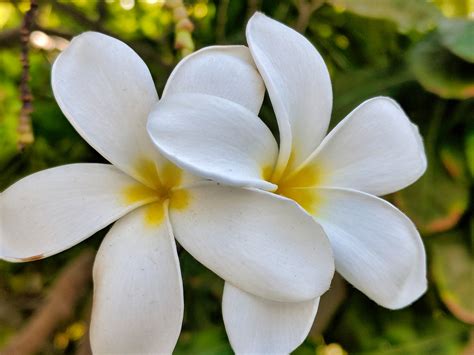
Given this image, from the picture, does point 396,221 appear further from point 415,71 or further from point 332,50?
point 332,50

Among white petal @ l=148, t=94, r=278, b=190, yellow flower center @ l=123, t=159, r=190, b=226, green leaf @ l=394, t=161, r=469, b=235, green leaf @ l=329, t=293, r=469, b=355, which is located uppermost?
white petal @ l=148, t=94, r=278, b=190

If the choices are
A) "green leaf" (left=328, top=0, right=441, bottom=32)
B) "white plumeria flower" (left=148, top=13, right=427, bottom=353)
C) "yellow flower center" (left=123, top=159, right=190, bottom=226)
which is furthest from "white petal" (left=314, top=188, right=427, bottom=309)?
"green leaf" (left=328, top=0, right=441, bottom=32)

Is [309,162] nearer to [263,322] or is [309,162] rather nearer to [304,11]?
[263,322]

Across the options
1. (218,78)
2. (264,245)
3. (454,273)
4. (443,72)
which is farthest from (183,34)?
(454,273)

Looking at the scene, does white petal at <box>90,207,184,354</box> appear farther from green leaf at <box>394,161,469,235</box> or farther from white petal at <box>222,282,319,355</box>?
green leaf at <box>394,161,469,235</box>

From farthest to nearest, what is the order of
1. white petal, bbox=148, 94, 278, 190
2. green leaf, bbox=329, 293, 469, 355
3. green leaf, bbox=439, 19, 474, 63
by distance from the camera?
green leaf, bbox=329, 293, 469, 355, green leaf, bbox=439, 19, 474, 63, white petal, bbox=148, 94, 278, 190

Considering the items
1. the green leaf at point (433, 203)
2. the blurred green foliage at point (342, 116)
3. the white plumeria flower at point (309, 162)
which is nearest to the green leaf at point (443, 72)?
the blurred green foliage at point (342, 116)

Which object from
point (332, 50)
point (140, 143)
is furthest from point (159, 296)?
point (332, 50)
